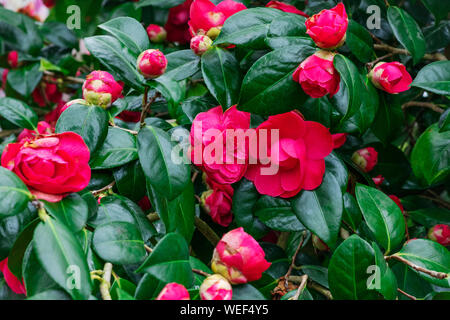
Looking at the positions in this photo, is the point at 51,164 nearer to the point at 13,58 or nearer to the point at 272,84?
the point at 272,84

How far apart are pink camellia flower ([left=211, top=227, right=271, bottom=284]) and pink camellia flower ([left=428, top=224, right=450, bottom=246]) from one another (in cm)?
54

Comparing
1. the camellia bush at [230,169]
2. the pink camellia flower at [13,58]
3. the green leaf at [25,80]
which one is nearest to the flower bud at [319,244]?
the camellia bush at [230,169]

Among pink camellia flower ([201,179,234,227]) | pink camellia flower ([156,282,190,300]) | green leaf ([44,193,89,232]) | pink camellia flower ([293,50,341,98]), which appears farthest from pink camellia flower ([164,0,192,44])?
pink camellia flower ([156,282,190,300])

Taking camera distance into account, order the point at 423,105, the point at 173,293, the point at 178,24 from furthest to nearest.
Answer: the point at 178,24 → the point at 423,105 → the point at 173,293

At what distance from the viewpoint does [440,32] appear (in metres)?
1.20

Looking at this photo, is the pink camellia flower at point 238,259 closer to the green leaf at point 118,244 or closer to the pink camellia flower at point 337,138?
the green leaf at point 118,244

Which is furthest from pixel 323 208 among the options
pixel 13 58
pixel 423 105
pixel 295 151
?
pixel 13 58

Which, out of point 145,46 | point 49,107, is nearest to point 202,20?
point 145,46

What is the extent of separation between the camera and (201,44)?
923mm

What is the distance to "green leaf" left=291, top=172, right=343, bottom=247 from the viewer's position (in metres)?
0.81

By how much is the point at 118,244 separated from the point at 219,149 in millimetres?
225

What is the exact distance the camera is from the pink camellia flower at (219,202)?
1002mm

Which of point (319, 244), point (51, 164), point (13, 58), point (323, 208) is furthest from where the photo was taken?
point (13, 58)
